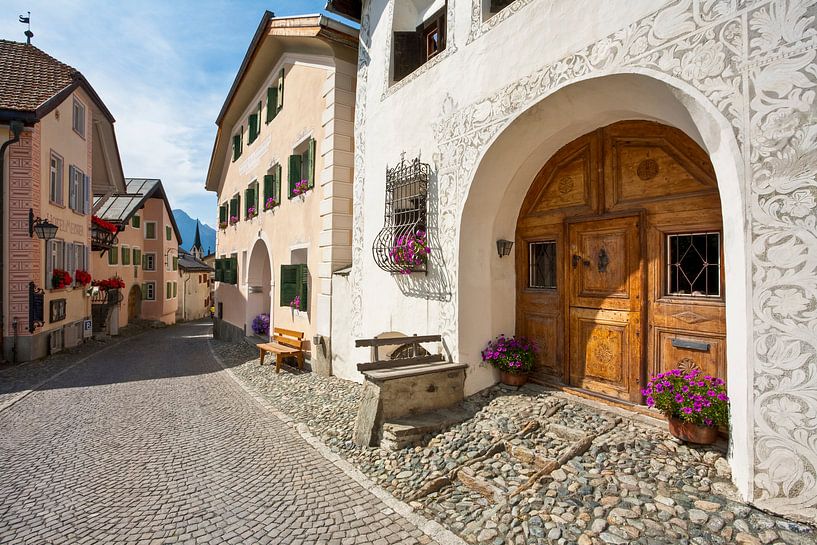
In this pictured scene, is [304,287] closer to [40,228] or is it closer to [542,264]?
[542,264]

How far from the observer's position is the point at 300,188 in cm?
1057

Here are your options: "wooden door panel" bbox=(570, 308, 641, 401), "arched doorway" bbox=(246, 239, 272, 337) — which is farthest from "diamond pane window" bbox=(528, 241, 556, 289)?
"arched doorway" bbox=(246, 239, 272, 337)

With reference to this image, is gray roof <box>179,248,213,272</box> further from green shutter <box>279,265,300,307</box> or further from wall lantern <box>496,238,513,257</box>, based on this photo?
wall lantern <box>496,238,513,257</box>

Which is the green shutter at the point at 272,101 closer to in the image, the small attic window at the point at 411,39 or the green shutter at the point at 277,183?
the green shutter at the point at 277,183

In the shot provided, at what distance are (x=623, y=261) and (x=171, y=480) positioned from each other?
17.0 feet

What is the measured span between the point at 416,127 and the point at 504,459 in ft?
15.3

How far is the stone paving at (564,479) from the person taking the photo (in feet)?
9.16

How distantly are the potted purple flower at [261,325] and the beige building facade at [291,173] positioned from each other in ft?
0.77

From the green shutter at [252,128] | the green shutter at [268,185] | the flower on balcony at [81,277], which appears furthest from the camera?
the green shutter at [252,128]

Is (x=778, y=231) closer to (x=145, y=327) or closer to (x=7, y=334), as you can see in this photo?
(x=7, y=334)

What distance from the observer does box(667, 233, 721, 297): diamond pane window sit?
154 inches

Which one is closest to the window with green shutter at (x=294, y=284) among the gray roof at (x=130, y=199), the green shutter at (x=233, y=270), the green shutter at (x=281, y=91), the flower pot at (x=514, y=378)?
the green shutter at (x=281, y=91)

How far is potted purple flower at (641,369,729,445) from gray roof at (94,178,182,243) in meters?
22.8

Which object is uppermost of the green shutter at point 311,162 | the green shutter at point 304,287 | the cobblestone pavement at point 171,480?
the green shutter at point 311,162
